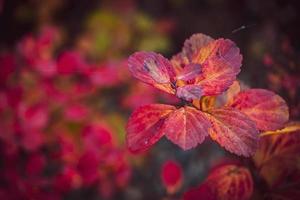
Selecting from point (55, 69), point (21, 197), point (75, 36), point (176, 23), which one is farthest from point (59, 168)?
point (176, 23)

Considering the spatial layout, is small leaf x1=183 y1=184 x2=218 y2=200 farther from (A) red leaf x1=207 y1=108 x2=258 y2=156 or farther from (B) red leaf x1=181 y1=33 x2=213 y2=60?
(B) red leaf x1=181 y1=33 x2=213 y2=60

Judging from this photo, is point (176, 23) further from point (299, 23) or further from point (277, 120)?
point (277, 120)

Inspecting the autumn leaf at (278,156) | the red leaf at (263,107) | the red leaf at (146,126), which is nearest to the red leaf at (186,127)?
the red leaf at (146,126)

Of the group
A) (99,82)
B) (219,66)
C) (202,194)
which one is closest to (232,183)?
(202,194)

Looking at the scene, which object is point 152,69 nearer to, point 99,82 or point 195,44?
point 195,44

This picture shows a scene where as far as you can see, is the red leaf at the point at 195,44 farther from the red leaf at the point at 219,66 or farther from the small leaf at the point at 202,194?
the small leaf at the point at 202,194

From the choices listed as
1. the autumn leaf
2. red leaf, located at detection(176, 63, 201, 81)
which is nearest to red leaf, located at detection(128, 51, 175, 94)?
red leaf, located at detection(176, 63, 201, 81)
